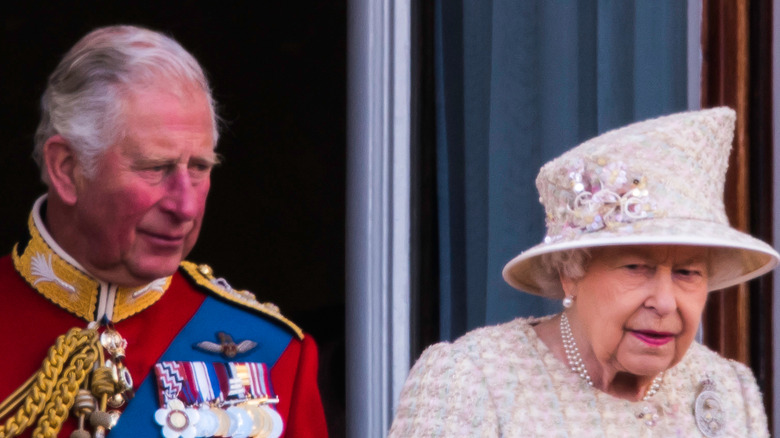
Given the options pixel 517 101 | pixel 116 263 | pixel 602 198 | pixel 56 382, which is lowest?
pixel 56 382

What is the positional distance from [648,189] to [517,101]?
923mm

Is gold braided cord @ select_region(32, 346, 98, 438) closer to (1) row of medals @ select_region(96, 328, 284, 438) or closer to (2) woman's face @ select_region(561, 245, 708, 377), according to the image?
(1) row of medals @ select_region(96, 328, 284, 438)

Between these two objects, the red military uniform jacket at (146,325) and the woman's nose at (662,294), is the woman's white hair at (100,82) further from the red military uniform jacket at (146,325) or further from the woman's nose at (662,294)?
the woman's nose at (662,294)

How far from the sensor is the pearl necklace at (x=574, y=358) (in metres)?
2.30

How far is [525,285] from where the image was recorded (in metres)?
→ 2.45

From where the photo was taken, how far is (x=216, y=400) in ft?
7.56

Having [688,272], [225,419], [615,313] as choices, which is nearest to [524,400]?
[615,313]

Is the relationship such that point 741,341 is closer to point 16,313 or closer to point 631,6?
point 631,6

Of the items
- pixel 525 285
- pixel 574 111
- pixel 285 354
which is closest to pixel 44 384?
pixel 285 354

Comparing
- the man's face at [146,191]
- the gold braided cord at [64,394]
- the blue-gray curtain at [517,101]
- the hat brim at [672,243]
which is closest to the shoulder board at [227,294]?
the man's face at [146,191]

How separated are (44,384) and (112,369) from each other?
0.42ft

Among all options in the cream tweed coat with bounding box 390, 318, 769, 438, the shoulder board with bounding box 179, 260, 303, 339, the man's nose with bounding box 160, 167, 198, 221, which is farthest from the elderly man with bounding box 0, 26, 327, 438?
the cream tweed coat with bounding box 390, 318, 769, 438

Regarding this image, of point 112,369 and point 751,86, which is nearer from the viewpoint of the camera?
point 112,369

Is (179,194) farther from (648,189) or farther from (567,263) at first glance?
(648,189)
